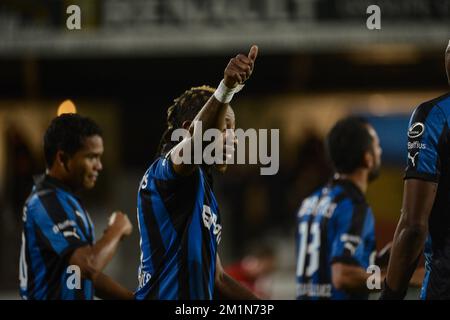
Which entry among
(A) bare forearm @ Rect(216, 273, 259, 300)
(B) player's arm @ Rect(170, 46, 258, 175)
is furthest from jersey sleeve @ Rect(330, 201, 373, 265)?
(B) player's arm @ Rect(170, 46, 258, 175)

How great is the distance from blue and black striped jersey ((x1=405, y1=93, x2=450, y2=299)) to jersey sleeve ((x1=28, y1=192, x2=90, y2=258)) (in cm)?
194

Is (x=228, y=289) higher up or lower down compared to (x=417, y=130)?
lower down

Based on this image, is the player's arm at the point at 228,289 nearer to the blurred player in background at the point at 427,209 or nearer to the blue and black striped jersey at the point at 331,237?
the blurred player in background at the point at 427,209

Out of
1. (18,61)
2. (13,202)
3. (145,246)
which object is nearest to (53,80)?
(18,61)

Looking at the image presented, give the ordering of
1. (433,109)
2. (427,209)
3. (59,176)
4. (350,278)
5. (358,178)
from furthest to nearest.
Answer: (358,178), (350,278), (59,176), (433,109), (427,209)

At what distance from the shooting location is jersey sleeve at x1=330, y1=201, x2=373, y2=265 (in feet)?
20.4

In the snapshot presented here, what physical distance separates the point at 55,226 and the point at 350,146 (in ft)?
7.07

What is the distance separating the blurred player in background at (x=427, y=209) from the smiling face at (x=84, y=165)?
1943 mm

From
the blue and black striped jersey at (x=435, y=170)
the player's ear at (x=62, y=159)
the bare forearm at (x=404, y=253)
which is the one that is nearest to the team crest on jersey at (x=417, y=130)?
the blue and black striped jersey at (x=435, y=170)

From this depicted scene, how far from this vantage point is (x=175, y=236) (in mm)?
4656

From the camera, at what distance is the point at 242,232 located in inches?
564

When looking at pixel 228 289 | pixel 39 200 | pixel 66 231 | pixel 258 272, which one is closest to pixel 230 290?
pixel 228 289

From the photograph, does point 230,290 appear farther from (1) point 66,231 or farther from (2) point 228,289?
(1) point 66,231

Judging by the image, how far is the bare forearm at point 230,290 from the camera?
17.4 feet
